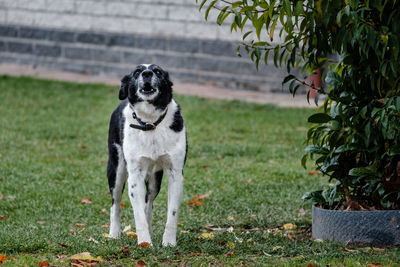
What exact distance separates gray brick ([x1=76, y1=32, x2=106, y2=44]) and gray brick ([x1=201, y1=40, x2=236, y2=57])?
251cm

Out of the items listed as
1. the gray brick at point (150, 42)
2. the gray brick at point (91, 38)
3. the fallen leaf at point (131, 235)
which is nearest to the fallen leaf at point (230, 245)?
the fallen leaf at point (131, 235)

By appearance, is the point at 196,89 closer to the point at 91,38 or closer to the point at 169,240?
the point at 91,38

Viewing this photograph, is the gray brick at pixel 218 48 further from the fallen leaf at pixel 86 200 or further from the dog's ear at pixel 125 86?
the dog's ear at pixel 125 86

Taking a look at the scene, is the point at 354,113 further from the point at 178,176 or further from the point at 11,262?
the point at 11,262

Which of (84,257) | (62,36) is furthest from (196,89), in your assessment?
(84,257)

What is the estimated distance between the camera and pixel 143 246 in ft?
17.5

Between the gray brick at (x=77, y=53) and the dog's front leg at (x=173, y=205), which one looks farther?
the gray brick at (x=77, y=53)

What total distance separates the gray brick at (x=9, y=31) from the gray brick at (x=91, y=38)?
1765 millimetres

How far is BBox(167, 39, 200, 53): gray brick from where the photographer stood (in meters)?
15.6

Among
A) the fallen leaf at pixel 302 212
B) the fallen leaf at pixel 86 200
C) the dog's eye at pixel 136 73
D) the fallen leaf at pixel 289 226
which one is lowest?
the fallen leaf at pixel 86 200

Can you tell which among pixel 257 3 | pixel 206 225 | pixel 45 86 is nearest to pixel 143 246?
pixel 206 225

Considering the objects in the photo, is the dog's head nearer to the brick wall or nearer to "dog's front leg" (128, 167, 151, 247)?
"dog's front leg" (128, 167, 151, 247)

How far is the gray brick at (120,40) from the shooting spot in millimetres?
16250

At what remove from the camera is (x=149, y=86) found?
5406 mm
